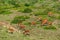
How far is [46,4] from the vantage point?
38656 millimetres

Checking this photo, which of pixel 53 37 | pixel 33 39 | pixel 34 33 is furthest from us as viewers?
pixel 34 33

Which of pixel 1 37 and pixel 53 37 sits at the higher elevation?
pixel 1 37

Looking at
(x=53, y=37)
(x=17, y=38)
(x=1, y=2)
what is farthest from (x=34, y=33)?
(x=1, y=2)

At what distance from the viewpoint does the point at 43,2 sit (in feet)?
132

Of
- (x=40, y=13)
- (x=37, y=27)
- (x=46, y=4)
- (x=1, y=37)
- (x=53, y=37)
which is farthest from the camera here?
(x=46, y=4)

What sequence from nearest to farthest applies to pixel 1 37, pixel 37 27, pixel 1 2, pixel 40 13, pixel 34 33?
pixel 1 37
pixel 34 33
pixel 37 27
pixel 40 13
pixel 1 2

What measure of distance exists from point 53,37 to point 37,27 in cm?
413

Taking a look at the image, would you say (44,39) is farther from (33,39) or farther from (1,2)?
(1,2)

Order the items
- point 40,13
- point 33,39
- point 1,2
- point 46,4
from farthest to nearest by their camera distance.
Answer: point 1,2 → point 46,4 → point 40,13 → point 33,39

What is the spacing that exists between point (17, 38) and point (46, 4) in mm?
23416

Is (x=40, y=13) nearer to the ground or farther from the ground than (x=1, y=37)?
nearer to the ground

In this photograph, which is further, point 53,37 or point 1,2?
point 1,2

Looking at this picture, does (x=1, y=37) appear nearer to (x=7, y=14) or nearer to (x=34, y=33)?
(x=34, y=33)

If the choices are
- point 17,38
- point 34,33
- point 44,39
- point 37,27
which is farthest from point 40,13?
point 17,38
